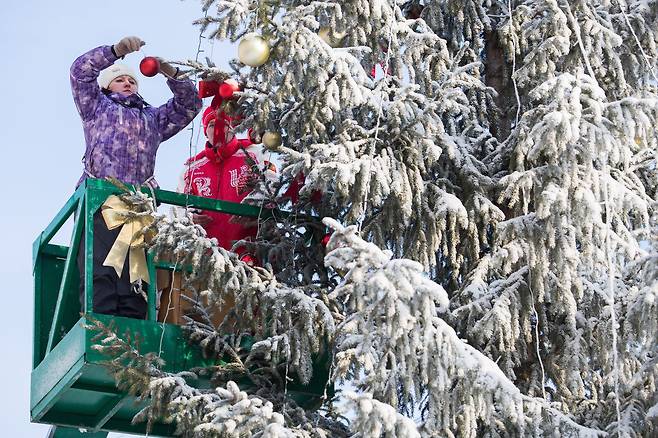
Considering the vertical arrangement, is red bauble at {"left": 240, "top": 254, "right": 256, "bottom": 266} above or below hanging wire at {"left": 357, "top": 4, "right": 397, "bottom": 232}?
below

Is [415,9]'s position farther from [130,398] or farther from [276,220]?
[130,398]

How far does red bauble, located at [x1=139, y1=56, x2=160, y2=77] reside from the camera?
12.7m

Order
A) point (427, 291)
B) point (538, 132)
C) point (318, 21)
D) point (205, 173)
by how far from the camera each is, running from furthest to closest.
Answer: point (205, 173)
point (318, 21)
point (538, 132)
point (427, 291)

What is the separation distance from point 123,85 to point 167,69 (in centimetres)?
49

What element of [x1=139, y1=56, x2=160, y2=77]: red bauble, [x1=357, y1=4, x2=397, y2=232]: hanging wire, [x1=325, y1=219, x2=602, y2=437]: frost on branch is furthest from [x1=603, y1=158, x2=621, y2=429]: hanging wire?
[x1=139, y1=56, x2=160, y2=77]: red bauble

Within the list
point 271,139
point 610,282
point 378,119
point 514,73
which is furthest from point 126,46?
point 610,282

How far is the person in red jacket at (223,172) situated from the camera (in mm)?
12758

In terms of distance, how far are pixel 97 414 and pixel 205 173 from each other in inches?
74.3

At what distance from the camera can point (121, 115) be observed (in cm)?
1280

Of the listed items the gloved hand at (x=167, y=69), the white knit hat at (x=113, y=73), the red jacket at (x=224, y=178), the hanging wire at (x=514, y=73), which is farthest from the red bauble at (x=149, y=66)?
the hanging wire at (x=514, y=73)

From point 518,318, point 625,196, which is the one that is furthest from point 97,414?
point 625,196

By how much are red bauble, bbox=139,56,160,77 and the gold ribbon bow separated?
1227mm

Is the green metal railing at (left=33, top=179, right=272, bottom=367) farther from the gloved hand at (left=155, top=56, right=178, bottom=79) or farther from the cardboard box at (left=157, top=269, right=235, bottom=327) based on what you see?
the gloved hand at (left=155, top=56, right=178, bottom=79)

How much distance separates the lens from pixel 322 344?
11.7 m
